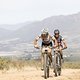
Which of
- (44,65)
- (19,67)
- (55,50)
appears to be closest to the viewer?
(44,65)

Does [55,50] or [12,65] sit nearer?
[55,50]

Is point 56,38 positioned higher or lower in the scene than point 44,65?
higher

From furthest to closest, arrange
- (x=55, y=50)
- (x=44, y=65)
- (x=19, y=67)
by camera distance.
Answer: (x=19, y=67) → (x=55, y=50) → (x=44, y=65)

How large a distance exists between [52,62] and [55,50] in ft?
2.08

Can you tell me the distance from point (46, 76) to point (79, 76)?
1.53 metres

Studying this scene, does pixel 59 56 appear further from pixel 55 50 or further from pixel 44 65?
pixel 44 65

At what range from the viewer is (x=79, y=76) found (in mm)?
17125

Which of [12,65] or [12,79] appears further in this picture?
[12,65]

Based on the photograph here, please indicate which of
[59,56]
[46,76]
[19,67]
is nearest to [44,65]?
[46,76]

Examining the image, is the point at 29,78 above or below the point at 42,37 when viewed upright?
below

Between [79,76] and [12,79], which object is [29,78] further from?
[79,76]

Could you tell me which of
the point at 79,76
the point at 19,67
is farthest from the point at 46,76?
the point at 19,67

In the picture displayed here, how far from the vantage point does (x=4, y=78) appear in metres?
17.2

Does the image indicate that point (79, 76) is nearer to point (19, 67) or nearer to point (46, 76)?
point (46, 76)
